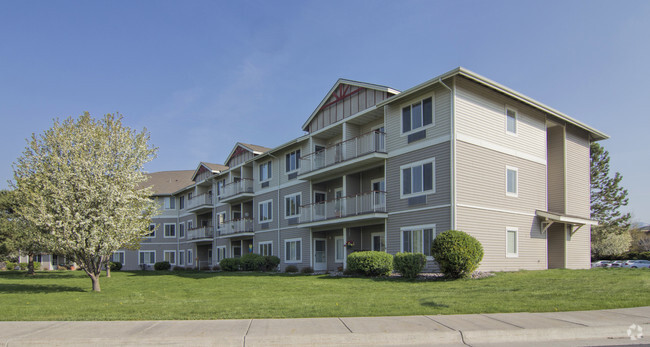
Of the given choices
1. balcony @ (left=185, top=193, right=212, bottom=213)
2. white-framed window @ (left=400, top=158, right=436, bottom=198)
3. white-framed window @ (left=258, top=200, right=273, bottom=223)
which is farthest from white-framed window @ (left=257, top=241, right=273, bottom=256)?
white-framed window @ (left=400, top=158, right=436, bottom=198)

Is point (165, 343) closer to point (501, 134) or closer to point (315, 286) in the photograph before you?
point (315, 286)

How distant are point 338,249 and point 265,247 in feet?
25.1

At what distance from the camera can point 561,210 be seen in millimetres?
24781

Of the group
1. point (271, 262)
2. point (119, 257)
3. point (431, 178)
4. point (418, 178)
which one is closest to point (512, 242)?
point (431, 178)

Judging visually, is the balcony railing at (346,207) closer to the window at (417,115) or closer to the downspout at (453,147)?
the window at (417,115)

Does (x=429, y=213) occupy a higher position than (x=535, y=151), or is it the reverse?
(x=535, y=151)

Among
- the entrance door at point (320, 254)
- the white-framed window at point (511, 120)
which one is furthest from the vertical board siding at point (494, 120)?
the entrance door at point (320, 254)

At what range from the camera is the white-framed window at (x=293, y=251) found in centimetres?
3048

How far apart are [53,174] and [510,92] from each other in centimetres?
1876

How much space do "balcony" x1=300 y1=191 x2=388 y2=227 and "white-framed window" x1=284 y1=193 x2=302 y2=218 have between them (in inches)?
80.6

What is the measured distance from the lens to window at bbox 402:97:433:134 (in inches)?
839

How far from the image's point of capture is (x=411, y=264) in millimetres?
18703

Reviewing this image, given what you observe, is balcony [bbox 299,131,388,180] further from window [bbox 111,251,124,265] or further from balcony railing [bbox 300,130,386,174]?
window [bbox 111,251,124,265]

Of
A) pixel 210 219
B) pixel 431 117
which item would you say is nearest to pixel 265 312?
pixel 431 117
